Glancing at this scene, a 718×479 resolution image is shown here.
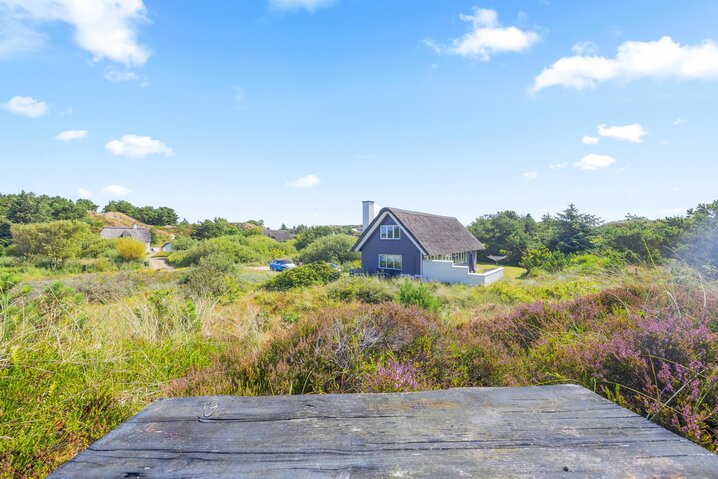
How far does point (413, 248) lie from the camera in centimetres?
2361

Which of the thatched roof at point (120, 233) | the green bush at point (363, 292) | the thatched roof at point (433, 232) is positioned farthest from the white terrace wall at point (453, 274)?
the thatched roof at point (120, 233)

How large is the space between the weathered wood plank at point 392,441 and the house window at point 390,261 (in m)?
23.2

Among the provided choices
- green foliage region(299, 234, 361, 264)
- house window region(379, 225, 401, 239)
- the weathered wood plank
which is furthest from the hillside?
the weathered wood plank

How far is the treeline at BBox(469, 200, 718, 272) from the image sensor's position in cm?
1708

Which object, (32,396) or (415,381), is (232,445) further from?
(32,396)

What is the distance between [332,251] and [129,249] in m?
23.7

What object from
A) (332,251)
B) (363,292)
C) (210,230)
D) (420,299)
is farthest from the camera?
(210,230)

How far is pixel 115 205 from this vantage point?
255ft

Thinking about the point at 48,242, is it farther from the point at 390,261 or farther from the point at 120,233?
the point at 390,261

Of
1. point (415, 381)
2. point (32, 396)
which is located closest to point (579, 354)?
point (415, 381)

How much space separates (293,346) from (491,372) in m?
2.29

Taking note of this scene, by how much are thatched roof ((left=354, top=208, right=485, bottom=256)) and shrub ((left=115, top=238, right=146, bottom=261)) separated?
28.2m

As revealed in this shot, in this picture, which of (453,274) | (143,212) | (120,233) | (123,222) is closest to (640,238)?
(453,274)

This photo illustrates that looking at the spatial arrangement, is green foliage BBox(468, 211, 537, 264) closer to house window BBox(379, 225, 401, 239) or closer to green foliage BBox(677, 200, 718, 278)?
green foliage BBox(677, 200, 718, 278)
